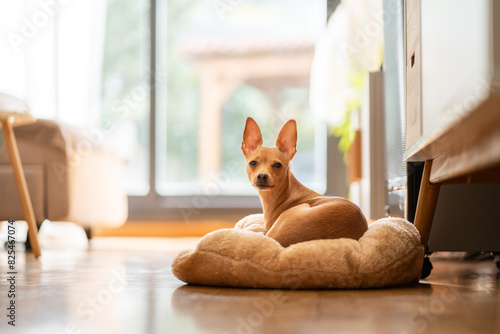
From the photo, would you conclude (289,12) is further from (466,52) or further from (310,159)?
(466,52)

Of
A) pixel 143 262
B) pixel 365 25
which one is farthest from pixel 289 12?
pixel 143 262

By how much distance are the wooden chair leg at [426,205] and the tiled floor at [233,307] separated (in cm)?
15

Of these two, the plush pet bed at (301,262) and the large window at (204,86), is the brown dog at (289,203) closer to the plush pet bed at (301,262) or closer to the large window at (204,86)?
the plush pet bed at (301,262)

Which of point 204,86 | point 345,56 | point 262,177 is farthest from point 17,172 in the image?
point 204,86

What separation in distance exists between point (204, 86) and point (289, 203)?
3316 millimetres

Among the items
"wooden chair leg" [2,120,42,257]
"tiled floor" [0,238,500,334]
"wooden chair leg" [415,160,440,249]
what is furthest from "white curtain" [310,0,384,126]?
"wooden chair leg" [2,120,42,257]

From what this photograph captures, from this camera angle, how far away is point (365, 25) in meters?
2.99

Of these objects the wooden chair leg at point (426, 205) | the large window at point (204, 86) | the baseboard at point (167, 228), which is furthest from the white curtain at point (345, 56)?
the wooden chair leg at point (426, 205)

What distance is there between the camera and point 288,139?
177 centimetres

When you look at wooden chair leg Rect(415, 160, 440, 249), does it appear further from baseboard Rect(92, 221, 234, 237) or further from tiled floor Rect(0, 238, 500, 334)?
baseboard Rect(92, 221, 234, 237)

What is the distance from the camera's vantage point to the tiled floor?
0.93 m

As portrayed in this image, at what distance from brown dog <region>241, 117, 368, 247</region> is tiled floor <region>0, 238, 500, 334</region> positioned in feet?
0.65

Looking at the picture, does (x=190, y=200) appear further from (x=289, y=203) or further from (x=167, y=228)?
(x=289, y=203)

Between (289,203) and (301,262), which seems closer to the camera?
(301,262)
